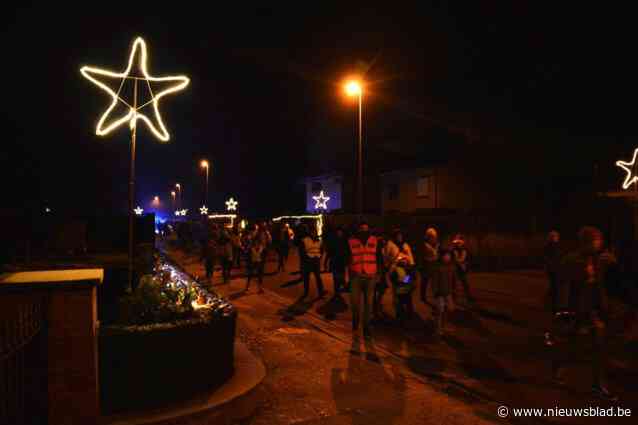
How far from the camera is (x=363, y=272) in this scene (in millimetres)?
8430

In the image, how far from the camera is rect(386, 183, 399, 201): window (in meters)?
35.3

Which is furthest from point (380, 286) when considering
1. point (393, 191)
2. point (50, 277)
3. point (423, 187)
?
point (393, 191)

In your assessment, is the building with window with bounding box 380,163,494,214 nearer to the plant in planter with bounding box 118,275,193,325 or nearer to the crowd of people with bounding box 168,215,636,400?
the crowd of people with bounding box 168,215,636,400

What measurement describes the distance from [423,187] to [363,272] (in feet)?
82.4

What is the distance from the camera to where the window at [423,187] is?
106ft

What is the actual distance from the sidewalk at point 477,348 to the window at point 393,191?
22.1 meters

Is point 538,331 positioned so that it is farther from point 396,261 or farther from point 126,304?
point 126,304

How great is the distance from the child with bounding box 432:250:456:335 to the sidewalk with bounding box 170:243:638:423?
1.34 ft

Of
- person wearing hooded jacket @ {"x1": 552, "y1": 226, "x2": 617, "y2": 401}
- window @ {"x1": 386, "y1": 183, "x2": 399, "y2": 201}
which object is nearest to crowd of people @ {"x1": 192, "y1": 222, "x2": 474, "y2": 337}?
person wearing hooded jacket @ {"x1": 552, "y1": 226, "x2": 617, "y2": 401}

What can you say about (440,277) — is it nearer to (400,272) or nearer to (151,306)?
(400,272)

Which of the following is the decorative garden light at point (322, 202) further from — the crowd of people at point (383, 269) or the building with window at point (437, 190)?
the crowd of people at point (383, 269)

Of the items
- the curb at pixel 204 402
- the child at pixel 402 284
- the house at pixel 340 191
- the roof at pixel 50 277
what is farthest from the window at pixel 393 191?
the roof at pixel 50 277

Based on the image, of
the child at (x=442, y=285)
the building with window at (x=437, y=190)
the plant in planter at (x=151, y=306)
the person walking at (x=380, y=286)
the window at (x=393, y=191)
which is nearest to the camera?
the plant in planter at (x=151, y=306)

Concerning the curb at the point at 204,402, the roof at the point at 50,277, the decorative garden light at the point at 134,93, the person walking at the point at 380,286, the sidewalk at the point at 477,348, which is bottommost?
the sidewalk at the point at 477,348
